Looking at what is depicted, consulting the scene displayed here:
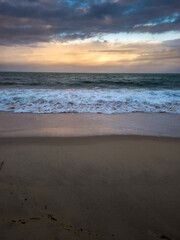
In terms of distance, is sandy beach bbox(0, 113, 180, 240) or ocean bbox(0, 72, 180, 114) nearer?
sandy beach bbox(0, 113, 180, 240)

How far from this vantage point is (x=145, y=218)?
5.63 ft

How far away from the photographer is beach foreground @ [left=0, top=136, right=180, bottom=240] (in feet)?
5.17

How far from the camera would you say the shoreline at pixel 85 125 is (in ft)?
13.2

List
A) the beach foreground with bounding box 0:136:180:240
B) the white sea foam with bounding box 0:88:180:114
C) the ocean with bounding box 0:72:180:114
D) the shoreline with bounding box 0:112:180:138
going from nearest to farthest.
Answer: the beach foreground with bounding box 0:136:180:240
the shoreline with bounding box 0:112:180:138
the white sea foam with bounding box 0:88:180:114
the ocean with bounding box 0:72:180:114

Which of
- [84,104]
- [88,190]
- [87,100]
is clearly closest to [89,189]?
[88,190]

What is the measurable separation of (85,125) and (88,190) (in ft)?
8.77

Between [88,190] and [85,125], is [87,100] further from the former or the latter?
[88,190]

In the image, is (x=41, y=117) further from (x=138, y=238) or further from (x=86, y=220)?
(x=138, y=238)

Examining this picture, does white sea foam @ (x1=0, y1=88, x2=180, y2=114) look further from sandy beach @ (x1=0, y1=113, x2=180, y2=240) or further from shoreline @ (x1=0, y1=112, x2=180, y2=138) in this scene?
sandy beach @ (x1=0, y1=113, x2=180, y2=240)

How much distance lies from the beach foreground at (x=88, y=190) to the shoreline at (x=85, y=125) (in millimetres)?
633

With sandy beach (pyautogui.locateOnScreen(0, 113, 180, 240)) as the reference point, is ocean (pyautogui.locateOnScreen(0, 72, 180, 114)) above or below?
above

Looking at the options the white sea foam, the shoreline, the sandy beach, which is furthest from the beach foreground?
the white sea foam

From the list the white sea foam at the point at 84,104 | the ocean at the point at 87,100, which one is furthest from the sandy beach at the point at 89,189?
the ocean at the point at 87,100

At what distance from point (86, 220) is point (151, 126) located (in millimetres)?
3726
